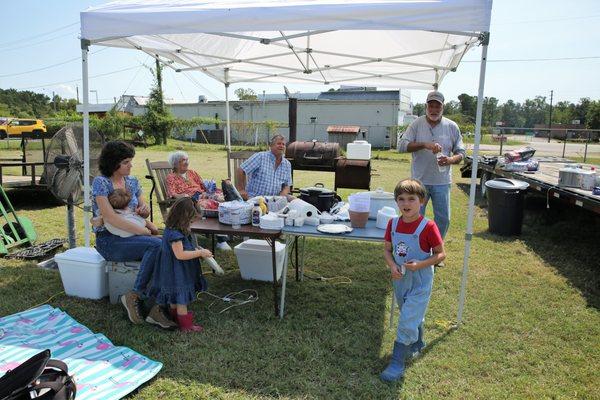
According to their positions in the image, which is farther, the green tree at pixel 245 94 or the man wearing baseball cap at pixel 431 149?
the green tree at pixel 245 94

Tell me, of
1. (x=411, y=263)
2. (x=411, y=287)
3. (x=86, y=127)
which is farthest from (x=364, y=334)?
(x=86, y=127)

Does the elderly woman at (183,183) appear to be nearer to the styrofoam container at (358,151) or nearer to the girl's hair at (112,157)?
the girl's hair at (112,157)

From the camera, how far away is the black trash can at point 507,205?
5.48 meters

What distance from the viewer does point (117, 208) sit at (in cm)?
311

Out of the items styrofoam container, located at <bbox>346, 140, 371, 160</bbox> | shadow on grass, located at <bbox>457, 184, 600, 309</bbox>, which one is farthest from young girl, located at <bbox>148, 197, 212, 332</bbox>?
styrofoam container, located at <bbox>346, 140, 371, 160</bbox>

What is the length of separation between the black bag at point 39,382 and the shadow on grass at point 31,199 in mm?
5651

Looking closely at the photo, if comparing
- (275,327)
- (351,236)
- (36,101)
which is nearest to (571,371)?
(351,236)

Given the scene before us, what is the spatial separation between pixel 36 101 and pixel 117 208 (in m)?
69.6

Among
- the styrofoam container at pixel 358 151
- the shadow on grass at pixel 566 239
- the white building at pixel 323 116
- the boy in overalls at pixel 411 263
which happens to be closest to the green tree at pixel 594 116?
the white building at pixel 323 116

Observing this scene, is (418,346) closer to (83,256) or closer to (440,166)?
(440,166)

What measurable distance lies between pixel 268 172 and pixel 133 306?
6.44 ft

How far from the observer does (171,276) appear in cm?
276

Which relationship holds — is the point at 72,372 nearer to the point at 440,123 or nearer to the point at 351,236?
the point at 351,236

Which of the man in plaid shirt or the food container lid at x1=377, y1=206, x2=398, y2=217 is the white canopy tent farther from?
the man in plaid shirt
